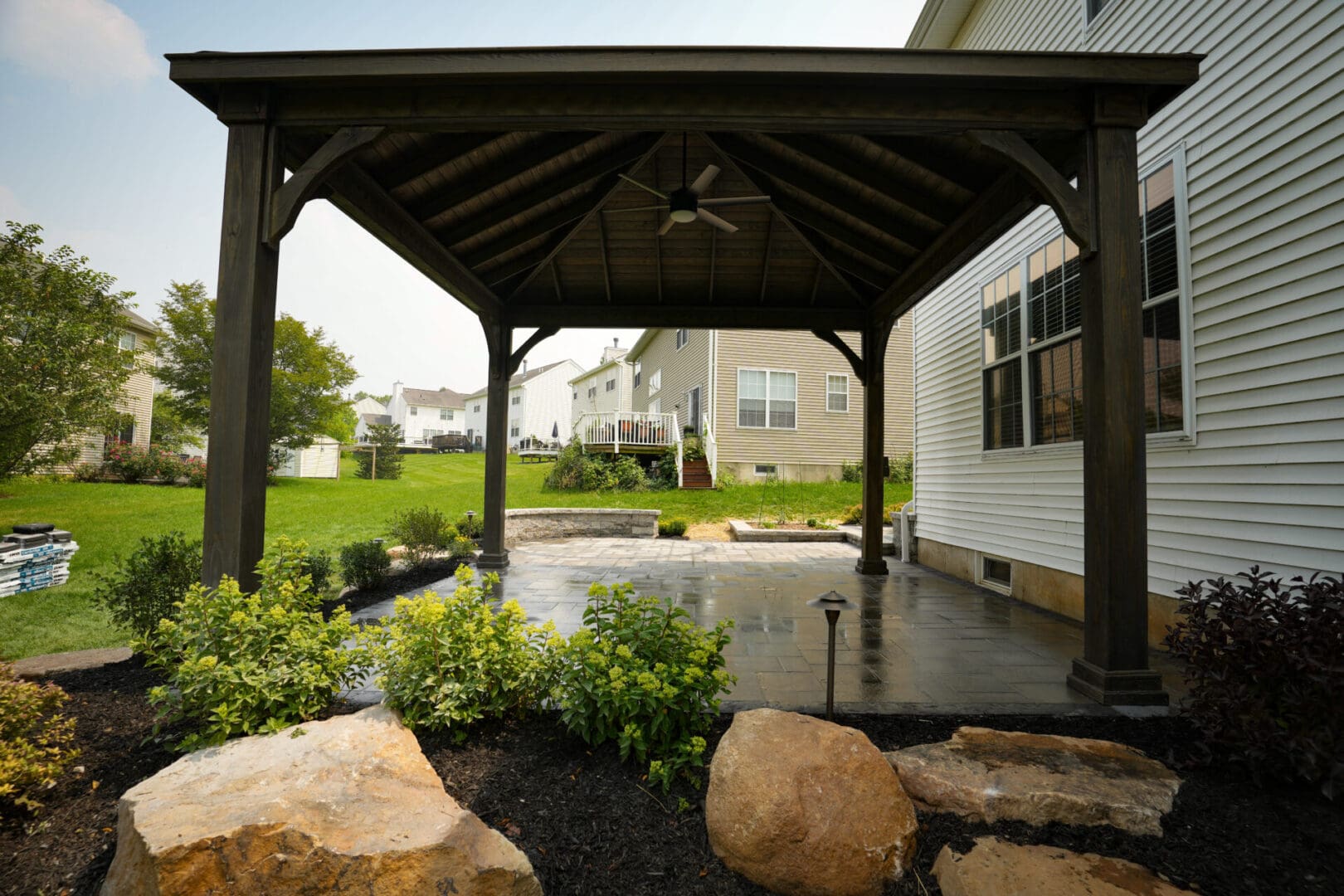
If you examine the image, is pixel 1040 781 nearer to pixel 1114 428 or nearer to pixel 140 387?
pixel 1114 428

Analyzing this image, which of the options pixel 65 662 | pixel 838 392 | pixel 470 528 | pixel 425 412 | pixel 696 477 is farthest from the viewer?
pixel 425 412

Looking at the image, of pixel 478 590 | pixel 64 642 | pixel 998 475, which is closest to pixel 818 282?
pixel 998 475

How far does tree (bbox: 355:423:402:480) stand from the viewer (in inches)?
851

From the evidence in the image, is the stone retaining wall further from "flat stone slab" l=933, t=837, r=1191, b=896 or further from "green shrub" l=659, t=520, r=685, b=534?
"flat stone slab" l=933, t=837, r=1191, b=896

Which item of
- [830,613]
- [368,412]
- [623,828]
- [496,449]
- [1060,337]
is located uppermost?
[368,412]

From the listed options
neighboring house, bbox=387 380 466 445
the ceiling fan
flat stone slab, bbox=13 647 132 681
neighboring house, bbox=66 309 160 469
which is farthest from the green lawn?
neighboring house, bbox=387 380 466 445

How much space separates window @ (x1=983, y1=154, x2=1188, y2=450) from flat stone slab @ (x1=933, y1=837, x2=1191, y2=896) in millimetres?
2861

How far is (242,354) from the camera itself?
3295 mm

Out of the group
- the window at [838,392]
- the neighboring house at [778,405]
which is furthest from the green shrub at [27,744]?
the window at [838,392]

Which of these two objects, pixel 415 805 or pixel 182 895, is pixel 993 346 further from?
pixel 182 895

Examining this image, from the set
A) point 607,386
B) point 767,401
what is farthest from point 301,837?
point 607,386

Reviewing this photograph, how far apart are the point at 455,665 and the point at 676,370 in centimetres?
1711

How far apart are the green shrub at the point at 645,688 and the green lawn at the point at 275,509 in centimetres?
Result: 502

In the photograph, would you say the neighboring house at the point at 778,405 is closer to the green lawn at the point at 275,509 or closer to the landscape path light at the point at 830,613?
the green lawn at the point at 275,509
